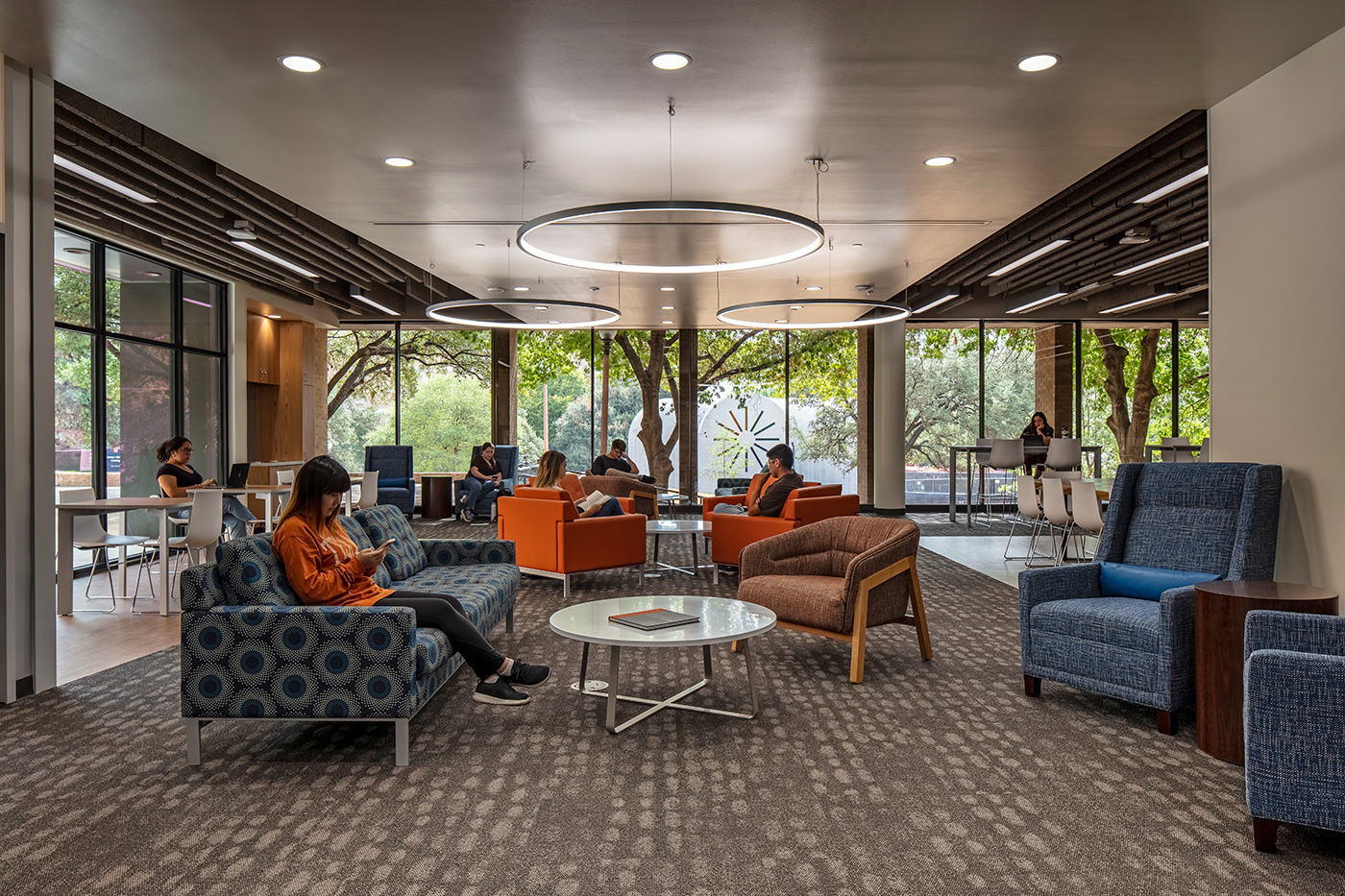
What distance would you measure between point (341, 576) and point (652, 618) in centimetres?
138

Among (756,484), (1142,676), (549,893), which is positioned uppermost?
(756,484)

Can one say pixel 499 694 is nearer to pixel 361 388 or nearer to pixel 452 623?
pixel 452 623

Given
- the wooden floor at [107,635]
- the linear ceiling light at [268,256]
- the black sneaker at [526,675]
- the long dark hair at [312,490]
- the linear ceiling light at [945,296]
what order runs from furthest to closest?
1. the linear ceiling light at [945,296]
2. the linear ceiling light at [268,256]
3. the wooden floor at [107,635]
4. the black sneaker at [526,675]
5. the long dark hair at [312,490]

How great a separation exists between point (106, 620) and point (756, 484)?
5341mm

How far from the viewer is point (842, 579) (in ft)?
16.8

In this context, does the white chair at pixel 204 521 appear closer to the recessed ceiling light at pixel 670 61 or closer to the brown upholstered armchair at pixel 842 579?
the brown upholstered armchair at pixel 842 579

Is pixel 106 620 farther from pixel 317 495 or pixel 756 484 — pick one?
pixel 756 484

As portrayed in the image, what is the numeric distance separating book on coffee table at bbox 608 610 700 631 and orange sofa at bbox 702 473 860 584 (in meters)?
3.09

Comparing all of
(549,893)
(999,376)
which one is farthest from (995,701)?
(999,376)

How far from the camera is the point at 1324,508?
4094 millimetres

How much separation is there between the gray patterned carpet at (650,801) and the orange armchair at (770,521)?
8.94ft

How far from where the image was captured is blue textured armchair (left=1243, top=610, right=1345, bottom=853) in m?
2.57

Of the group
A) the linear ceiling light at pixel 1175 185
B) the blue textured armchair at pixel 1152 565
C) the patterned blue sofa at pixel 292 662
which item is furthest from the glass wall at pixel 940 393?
the patterned blue sofa at pixel 292 662

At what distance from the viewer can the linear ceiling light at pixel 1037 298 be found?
485 inches
